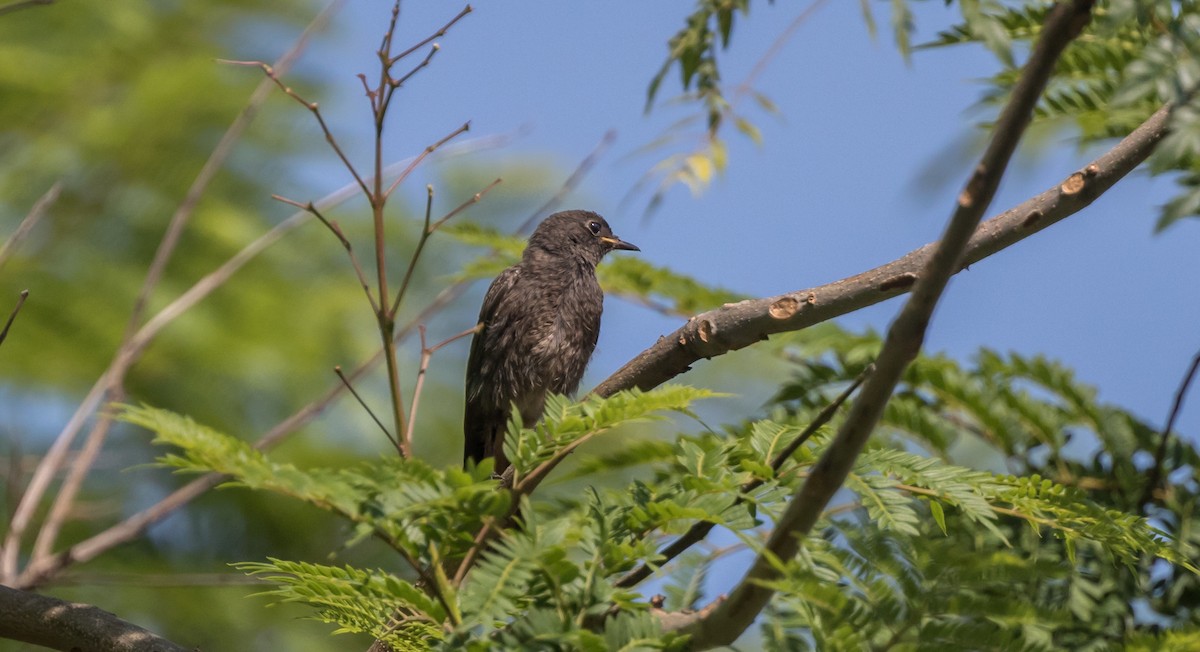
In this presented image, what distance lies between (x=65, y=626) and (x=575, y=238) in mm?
3450

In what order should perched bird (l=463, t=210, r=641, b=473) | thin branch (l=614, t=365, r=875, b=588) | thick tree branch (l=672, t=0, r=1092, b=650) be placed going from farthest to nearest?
perched bird (l=463, t=210, r=641, b=473) → thin branch (l=614, t=365, r=875, b=588) → thick tree branch (l=672, t=0, r=1092, b=650)

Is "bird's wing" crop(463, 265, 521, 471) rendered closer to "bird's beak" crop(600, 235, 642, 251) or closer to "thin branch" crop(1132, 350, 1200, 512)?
"bird's beak" crop(600, 235, 642, 251)

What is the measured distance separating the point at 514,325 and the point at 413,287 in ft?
12.7

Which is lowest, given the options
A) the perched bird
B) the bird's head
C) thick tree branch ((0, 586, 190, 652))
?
thick tree branch ((0, 586, 190, 652))

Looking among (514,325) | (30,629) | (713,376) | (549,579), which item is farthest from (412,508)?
(713,376)

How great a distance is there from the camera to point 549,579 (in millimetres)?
1852

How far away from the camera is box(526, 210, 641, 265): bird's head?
5625mm

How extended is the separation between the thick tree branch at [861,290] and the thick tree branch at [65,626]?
52.8 inches

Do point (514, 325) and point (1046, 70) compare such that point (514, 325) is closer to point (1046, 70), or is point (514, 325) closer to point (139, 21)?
point (1046, 70)

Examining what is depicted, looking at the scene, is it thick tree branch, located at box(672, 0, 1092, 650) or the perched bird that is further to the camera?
the perched bird

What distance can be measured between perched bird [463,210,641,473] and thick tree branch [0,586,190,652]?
2.46 m

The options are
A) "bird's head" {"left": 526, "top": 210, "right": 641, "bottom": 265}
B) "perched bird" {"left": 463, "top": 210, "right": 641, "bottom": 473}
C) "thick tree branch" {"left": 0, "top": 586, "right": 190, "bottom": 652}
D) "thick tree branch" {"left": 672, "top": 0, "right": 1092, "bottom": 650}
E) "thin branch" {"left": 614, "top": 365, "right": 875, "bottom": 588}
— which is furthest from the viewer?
"bird's head" {"left": 526, "top": 210, "right": 641, "bottom": 265}

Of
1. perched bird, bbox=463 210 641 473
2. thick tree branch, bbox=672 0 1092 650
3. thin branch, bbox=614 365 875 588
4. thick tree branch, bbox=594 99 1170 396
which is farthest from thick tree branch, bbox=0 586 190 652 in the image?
perched bird, bbox=463 210 641 473

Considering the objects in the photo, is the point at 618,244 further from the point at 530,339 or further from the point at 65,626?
the point at 65,626
